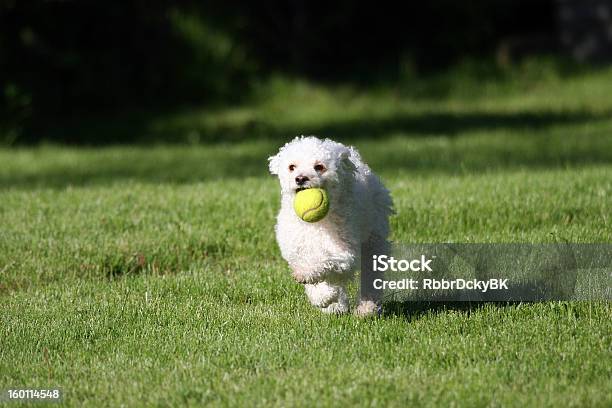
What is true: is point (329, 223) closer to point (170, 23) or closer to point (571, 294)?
point (571, 294)

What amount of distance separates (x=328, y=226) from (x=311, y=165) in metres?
0.40

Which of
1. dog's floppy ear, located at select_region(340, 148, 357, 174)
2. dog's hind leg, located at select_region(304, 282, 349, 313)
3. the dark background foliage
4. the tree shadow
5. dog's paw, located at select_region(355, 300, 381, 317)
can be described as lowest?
dog's paw, located at select_region(355, 300, 381, 317)

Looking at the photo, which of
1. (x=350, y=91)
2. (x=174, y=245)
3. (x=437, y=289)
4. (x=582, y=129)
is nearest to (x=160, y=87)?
(x=350, y=91)

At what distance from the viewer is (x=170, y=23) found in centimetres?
1867

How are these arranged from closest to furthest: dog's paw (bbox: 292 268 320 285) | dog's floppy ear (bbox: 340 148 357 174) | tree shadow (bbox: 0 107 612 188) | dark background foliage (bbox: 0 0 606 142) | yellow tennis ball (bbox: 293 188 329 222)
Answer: yellow tennis ball (bbox: 293 188 329 222)
dog's paw (bbox: 292 268 320 285)
dog's floppy ear (bbox: 340 148 357 174)
tree shadow (bbox: 0 107 612 188)
dark background foliage (bbox: 0 0 606 142)

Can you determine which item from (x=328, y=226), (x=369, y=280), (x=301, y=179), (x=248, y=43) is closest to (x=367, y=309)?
(x=369, y=280)

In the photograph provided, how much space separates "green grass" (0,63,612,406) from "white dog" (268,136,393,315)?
0.74ft

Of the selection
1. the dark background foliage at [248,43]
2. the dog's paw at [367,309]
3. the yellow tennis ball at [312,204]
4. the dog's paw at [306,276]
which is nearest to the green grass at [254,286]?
the dog's paw at [367,309]

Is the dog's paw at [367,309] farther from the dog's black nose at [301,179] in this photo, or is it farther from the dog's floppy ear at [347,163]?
the dog's black nose at [301,179]

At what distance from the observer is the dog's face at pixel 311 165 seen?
5441mm

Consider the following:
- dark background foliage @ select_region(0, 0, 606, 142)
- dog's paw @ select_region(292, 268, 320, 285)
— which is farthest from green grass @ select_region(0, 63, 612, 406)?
dark background foliage @ select_region(0, 0, 606, 142)

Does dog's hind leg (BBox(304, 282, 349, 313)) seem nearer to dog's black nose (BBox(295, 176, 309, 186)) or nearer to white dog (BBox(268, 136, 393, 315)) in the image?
white dog (BBox(268, 136, 393, 315))

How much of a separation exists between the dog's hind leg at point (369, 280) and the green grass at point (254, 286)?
17 cm

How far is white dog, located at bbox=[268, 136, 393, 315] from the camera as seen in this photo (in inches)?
216
